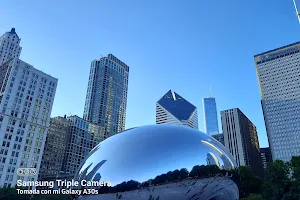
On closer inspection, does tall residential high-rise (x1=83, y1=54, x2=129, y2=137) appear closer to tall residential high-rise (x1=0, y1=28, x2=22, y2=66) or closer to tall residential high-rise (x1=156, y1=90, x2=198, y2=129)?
tall residential high-rise (x1=0, y1=28, x2=22, y2=66)

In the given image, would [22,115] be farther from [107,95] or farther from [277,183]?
[107,95]

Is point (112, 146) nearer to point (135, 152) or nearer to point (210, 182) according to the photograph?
point (135, 152)

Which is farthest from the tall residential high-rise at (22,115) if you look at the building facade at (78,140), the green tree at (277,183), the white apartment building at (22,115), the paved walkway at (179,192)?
the paved walkway at (179,192)

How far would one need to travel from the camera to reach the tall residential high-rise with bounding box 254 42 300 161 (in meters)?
131

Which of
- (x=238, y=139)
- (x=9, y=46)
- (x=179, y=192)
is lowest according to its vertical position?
(x=179, y=192)

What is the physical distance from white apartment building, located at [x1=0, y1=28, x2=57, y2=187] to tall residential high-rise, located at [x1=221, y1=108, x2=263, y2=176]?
92029 mm

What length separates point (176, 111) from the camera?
189125mm

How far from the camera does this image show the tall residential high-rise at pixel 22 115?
63.6 metres

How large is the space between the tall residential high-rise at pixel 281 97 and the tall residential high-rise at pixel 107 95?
3105 inches

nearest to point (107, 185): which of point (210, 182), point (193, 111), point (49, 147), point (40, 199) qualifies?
point (210, 182)

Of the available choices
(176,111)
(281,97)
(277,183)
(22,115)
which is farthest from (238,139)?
(277,183)

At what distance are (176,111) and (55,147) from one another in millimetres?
108161

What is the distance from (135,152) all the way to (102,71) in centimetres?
14144

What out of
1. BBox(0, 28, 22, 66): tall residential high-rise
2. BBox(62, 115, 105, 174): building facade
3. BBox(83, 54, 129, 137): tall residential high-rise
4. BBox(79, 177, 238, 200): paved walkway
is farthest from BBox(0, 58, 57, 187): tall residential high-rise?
BBox(79, 177, 238, 200): paved walkway
